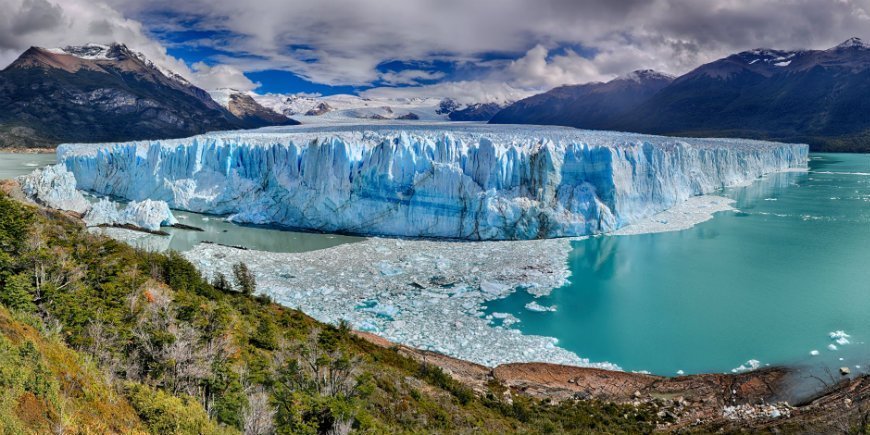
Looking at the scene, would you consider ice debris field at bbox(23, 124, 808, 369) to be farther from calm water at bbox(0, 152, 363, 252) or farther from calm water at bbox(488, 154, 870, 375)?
calm water at bbox(488, 154, 870, 375)

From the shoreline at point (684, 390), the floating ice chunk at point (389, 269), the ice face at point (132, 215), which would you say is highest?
the ice face at point (132, 215)

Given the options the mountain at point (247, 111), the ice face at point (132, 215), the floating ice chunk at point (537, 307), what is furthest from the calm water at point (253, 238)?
the mountain at point (247, 111)

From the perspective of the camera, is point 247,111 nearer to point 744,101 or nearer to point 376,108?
point 376,108

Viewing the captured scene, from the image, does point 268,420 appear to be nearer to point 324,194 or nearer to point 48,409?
point 48,409

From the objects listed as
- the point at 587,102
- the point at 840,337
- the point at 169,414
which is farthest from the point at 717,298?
the point at 587,102

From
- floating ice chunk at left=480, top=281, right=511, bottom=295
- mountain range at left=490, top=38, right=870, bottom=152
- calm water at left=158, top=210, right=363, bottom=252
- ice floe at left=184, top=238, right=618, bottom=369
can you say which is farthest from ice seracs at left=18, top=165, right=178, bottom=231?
mountain range at left=490, top=38, right=870, bottom=152

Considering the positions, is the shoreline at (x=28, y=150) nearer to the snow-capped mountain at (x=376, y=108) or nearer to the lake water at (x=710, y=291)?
the lake water at (x=710, y=291)
